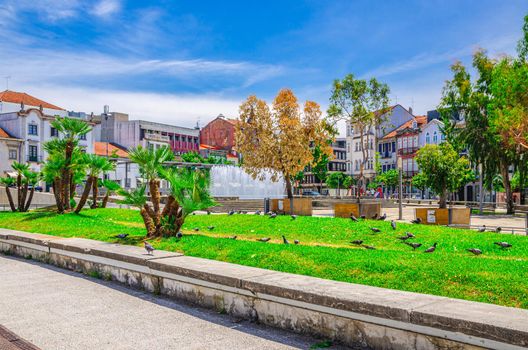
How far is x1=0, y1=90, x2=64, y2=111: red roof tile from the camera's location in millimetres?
71750

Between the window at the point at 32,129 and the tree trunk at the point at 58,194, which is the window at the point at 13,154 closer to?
the window at the point at 32,129

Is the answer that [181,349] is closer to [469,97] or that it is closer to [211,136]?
[469,97]

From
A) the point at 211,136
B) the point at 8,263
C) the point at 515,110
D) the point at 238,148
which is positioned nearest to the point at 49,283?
the point at 8,263

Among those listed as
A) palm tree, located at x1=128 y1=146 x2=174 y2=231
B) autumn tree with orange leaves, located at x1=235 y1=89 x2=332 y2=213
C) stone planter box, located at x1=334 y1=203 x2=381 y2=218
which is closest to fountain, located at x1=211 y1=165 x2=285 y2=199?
autumn tree with orange leaves, located at x1=235 y1=89 x2=332 y2=213

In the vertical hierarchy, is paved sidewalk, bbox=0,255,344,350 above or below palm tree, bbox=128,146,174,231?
below

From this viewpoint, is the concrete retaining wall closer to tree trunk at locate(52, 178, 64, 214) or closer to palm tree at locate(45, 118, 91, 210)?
palm tree at locate(45, 118, 91, 210)

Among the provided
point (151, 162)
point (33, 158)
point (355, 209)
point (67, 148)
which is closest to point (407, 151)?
point (33, 158)

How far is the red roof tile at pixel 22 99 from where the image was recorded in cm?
7175

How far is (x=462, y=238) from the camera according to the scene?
41.0ft

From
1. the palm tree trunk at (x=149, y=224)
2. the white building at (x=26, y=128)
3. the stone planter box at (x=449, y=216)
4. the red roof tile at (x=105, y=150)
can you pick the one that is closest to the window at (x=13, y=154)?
the white building at (x=26, y=128)

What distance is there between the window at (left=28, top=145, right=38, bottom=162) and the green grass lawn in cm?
5480

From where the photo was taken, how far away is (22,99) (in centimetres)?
7350

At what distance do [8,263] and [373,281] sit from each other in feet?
Answer: 28.7

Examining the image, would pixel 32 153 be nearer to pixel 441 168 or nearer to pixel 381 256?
pixel 441 168
